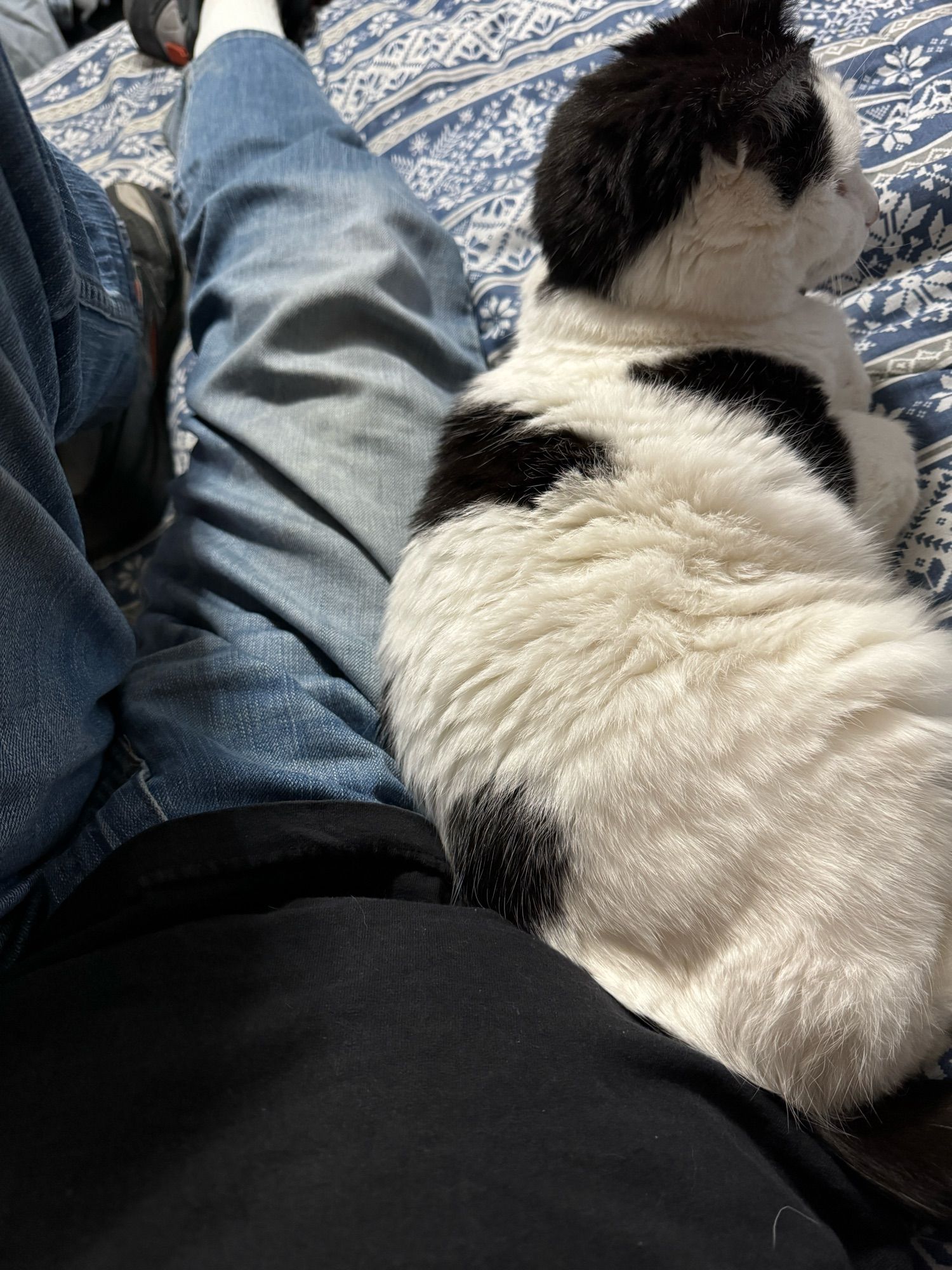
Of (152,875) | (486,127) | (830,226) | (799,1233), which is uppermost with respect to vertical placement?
(486,127)

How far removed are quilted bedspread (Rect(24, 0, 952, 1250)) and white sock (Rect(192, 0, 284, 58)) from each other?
0.41 feet

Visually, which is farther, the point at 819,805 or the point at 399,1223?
the point at 819,805

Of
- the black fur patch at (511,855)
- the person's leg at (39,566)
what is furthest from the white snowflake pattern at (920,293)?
the person's leg at (39,566)

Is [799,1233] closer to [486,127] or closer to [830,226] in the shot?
[830,226]

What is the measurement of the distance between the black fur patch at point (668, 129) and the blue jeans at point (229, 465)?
279mm

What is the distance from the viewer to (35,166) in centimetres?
67

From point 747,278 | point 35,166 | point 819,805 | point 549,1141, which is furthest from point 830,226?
point 549,1141

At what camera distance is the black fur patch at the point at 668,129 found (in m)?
0.71

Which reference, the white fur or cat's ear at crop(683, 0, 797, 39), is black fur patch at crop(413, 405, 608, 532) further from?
cat's ear at crop(683, 0, 797, 39)

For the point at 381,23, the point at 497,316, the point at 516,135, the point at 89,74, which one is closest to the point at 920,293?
the point at 497,316

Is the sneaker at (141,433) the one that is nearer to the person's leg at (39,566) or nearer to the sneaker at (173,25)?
the person's leg at (39,566)

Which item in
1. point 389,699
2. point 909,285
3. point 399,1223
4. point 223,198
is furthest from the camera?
point 223,198

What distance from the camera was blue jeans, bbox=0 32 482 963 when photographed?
25.0 inches

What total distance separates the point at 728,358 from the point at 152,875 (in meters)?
0.74
